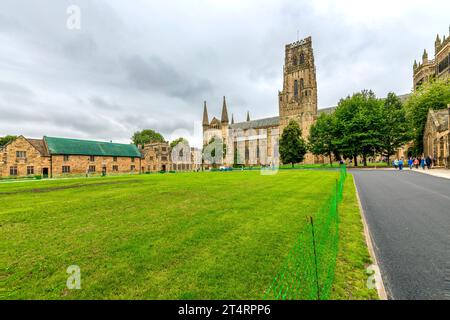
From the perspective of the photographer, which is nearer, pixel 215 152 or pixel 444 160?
pixel 444 160

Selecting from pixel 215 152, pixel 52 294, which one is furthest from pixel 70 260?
pixel 215 152

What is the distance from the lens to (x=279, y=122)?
85188 mm

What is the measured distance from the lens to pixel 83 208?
30.6 feet

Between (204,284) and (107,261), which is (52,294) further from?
(204,284)

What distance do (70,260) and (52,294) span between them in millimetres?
1269

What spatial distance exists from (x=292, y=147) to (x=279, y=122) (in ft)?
111

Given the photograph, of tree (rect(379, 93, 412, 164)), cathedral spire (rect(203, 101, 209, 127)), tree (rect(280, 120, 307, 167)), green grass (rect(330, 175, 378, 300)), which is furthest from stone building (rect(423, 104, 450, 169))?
cathedral spire (rect(203, 101, 209, 127))

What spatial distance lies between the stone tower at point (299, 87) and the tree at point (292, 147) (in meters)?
21.4

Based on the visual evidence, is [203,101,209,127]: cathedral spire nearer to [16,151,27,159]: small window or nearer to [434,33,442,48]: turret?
[16,151,27,159]: small window

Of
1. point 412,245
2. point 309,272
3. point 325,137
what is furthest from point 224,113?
point 309,272

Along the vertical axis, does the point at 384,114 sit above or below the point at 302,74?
below

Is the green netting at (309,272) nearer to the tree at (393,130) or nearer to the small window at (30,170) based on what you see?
the tree at (393,130)

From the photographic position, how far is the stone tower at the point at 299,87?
247ft

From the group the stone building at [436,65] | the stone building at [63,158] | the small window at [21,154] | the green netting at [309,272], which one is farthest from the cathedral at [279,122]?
the green netting at [309,272]
